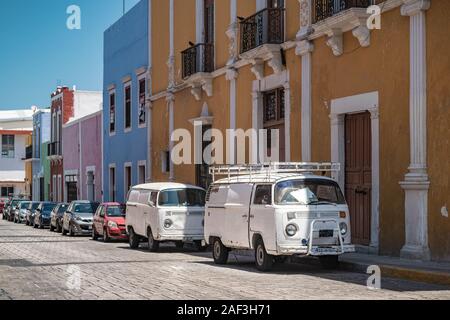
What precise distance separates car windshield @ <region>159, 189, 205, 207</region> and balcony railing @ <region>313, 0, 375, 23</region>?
5.81 meters

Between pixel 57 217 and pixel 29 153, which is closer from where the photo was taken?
pixel 57 217

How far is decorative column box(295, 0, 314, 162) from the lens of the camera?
20.7 metres

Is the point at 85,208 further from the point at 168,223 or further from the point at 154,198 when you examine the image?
the point at 168,223

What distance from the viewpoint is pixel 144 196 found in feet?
75.0

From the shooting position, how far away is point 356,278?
47.2 feet

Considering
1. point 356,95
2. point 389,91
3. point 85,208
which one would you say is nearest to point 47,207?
point 85,208

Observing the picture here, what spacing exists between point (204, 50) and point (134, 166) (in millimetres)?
10071

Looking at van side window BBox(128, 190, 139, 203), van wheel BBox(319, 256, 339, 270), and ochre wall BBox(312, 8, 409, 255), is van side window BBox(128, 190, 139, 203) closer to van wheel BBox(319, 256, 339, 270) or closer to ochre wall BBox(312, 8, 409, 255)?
ochre wall BBox(312, 8, 409, 255)

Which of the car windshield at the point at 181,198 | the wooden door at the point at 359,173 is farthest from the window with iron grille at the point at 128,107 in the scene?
the wooden door at the point at 359,173

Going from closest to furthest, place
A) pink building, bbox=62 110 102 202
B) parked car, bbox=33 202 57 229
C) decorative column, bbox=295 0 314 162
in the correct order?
decorative column, bbox=295 0 314 162 → parked car, bbox=33 202 57 229 → pink building, bbox=62 110 102 202

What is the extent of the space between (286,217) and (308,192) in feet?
2.75

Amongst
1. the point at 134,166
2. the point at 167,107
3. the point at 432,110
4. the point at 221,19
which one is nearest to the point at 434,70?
the point at 432,110

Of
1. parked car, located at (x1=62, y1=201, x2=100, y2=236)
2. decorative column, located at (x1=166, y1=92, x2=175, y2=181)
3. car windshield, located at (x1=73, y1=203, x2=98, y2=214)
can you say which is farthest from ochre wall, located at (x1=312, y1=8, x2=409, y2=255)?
car windshield, located at (x1=73, y1=203, x2=98, y2=214)
